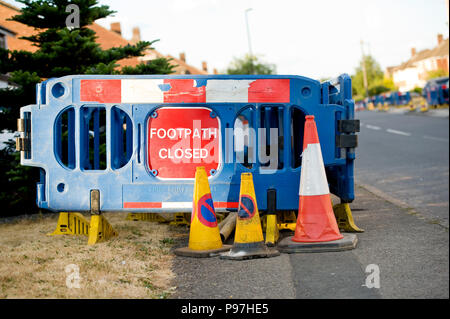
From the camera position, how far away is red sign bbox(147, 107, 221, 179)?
5922 mm

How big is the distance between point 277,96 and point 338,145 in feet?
2.64

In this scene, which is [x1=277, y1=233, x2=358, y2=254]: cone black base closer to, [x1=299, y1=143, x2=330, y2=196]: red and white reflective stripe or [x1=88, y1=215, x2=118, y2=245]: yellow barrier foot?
[x1=299, y1=143, x2=330, y2=196]: red and white reflective stripe

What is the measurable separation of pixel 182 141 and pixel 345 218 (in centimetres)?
190

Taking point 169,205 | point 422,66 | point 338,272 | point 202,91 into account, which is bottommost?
point 338,272

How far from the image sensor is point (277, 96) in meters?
5.83

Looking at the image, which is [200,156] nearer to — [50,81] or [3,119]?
[50,81]

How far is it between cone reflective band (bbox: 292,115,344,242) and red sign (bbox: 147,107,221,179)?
95cm

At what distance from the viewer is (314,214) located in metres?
5.34

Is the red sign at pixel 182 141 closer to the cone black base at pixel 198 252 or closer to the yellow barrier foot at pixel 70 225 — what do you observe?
the cone black base at pixel 198 252

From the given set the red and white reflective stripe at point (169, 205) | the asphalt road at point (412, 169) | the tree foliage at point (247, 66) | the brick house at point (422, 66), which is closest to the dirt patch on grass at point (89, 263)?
the red and white reflective stripe at point (169, 205)

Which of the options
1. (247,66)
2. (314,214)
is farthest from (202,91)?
(247,66)

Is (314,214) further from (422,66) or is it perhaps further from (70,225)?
(422,66)
